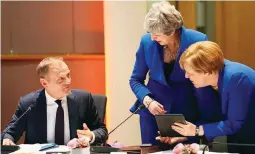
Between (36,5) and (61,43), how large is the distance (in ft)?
1.45

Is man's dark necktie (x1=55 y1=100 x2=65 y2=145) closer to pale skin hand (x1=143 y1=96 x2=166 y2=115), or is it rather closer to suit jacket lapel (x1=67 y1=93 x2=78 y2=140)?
suit jacket lapel (x1=67 y1=93 x2=78 y2=140)

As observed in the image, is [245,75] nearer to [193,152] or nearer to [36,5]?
[193,152]

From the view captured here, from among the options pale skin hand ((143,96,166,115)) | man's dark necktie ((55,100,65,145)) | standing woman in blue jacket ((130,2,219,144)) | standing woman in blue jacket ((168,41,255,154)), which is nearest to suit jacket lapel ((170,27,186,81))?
standing woman in blue jacket ((130,2,219,144))

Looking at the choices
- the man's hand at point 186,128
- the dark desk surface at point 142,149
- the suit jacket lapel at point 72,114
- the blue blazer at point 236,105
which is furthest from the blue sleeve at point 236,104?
the suit jacket lapel at point 72,114

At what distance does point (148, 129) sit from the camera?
2.71m

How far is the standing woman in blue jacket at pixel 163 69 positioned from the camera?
8.36 feet

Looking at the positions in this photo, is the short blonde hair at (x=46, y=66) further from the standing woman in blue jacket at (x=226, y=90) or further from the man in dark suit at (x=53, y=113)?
the standing woman in blue jacket at (x=226, y=90)

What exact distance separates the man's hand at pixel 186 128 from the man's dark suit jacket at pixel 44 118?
1.78 feet

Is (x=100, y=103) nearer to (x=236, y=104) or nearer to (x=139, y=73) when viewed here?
(x=139, y=73)

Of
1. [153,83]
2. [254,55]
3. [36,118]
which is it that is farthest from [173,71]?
[254,55]

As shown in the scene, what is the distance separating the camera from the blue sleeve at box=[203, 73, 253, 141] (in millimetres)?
2182

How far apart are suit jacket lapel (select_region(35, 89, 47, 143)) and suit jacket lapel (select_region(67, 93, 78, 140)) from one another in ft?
0.49

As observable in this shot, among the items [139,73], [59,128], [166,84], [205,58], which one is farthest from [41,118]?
[205,58]

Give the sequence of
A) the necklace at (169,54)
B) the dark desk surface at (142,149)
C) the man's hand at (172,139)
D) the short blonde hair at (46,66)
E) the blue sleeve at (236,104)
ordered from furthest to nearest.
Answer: the short blonde hair at (46,66), the necklace at (169,54), the man's hand at (172,139), the dark desk surface at (142,149), the blue sleeve at (236,104)
